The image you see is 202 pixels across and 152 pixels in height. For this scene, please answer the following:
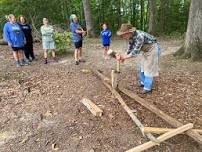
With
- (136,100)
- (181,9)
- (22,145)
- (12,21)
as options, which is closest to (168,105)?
(136,100)

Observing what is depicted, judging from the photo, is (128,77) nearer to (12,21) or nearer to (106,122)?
(106,122)


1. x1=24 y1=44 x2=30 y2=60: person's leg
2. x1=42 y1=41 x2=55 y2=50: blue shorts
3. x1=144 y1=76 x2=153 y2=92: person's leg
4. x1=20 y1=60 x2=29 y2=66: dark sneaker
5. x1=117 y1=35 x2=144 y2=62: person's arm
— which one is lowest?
x1=20 y1=60 x2=29 y2=66: dark sneaker

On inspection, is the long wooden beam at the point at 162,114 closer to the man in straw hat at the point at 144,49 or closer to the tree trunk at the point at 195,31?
the man in straw hat at the point at 144,49

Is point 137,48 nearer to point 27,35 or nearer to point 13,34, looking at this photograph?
point 13,34

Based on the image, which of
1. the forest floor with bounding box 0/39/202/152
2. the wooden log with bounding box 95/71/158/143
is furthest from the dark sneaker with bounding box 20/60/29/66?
the wooden log with bounding box 95/71/158/143

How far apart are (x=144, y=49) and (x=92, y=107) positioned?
1808 millimetres

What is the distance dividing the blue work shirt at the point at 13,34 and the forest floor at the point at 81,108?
37.0 inches

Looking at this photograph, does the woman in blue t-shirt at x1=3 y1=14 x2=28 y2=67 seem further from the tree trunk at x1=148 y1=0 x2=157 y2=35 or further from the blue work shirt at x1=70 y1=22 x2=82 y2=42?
the tree trunk at x1=148 y1=0 x2=157 y2=35

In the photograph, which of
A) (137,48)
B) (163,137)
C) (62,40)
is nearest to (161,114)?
(163,137)

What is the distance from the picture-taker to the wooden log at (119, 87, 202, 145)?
486 cm

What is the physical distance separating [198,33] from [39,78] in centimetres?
527

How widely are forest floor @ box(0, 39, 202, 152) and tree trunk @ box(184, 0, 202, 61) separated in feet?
1.55

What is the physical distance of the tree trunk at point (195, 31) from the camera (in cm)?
922

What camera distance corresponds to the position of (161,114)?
5.70 meters
